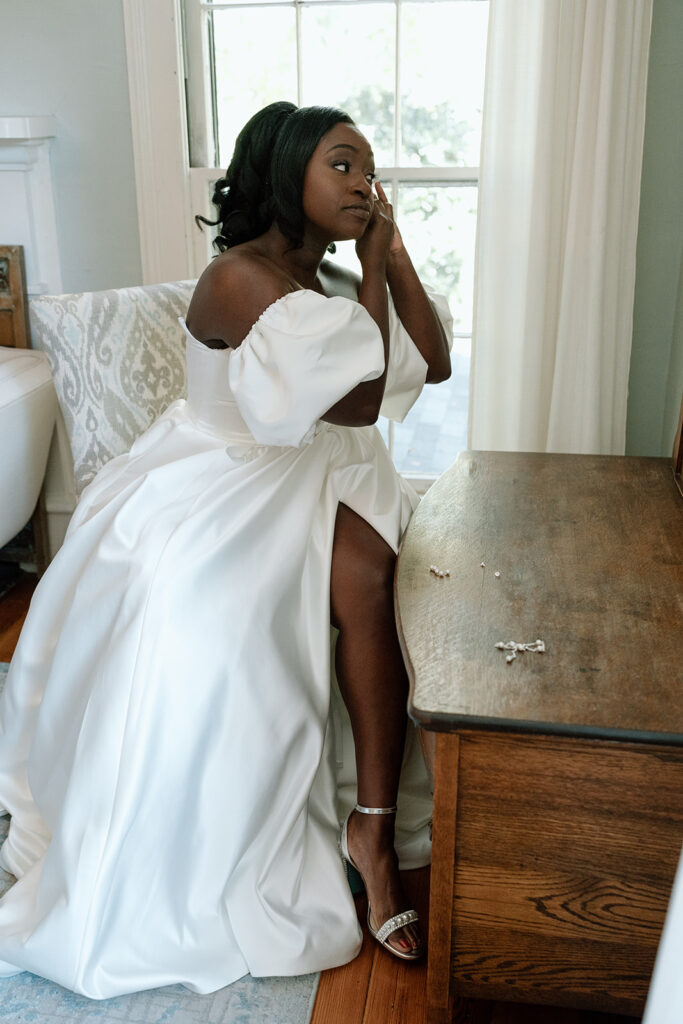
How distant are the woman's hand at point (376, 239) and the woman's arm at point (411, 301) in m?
0.04

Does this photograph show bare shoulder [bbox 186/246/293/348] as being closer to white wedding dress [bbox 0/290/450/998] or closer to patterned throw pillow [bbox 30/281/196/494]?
white wedding dress [bbox 0/290/450/998]

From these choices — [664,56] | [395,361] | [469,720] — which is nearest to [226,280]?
[395,361]

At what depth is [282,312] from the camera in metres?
1.48

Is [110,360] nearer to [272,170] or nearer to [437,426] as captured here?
[272,170]

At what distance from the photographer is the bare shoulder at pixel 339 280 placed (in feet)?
6.22

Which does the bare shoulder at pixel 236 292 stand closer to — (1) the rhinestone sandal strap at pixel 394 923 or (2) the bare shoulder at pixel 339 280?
(2) the bare shoulder at pixel 339 280

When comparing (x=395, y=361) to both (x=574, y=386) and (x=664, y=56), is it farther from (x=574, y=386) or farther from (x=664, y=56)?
(x=664, y=56)

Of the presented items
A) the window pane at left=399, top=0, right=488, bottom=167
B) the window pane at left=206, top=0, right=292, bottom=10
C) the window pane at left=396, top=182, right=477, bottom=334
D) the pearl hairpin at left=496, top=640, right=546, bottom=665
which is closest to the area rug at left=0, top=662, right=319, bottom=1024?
the pearl hairpin at left=496, top=640, right=546, bottom=665

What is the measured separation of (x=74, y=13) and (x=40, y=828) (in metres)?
1.99

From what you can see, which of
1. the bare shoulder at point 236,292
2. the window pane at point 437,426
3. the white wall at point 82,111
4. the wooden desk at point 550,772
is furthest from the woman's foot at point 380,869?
the white wall at point 82,111

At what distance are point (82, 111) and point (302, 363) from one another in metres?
1.51

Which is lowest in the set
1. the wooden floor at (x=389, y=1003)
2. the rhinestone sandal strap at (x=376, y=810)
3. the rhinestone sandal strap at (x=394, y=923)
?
the wooden floor at (x=389, y=1003)

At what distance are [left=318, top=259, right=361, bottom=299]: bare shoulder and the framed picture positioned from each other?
1.11 metres

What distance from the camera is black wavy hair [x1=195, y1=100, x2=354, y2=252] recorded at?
5.28 ft
